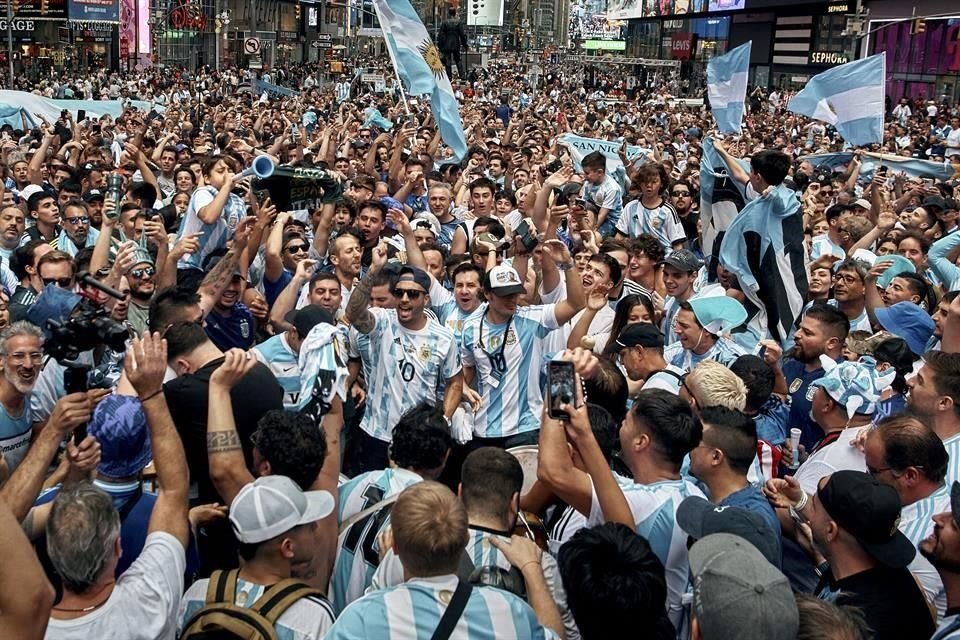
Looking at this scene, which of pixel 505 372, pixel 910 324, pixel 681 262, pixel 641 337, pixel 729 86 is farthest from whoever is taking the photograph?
pixel 729 86

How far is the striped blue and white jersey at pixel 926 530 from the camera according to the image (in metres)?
3.59

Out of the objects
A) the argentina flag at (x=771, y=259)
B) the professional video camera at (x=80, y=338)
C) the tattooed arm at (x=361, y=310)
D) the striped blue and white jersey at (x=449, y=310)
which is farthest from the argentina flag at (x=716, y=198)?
the professional video camera at (x=80, y=338)

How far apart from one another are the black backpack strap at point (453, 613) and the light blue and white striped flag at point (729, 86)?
38.3 ft

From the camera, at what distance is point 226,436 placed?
371cm

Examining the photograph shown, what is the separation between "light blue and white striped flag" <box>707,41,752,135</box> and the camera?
44.0ft

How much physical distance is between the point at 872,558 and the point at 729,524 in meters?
0.49

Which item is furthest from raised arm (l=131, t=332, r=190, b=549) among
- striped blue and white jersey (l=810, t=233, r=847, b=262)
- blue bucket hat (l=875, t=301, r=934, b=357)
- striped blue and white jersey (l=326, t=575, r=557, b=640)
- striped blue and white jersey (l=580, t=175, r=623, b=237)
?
striped blue and white jersey (l=580, t=175, r=623, b=237)

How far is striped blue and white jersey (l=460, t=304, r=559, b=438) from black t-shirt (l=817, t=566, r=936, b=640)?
2460 millimetres

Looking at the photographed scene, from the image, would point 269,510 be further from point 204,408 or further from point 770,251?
point 770,251

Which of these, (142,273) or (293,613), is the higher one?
(142,273)

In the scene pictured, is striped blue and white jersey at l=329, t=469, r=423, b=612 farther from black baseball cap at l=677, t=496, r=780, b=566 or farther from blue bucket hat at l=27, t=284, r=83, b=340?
blue bucket hat at l=27, t=284, r=83, b=340

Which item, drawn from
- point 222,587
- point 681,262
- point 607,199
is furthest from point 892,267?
point 222,587

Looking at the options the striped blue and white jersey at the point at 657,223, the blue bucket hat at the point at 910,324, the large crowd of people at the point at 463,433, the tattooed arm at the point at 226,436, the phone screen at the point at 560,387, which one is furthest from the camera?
the striped blue and white jersey at the point at 657,223

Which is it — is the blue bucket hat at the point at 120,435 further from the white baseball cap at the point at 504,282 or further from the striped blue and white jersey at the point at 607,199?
the striped blue and white jersey at the point at 607,199
